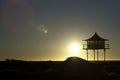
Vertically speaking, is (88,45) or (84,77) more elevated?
(88,45)

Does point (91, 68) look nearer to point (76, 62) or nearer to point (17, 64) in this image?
point (76, 62)

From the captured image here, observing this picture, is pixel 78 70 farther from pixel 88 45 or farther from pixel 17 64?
pixel 17 64

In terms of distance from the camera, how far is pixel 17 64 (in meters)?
97.0

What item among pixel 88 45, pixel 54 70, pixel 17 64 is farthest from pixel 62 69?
pixel 17 64

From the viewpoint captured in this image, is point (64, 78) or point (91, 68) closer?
point (64, 78)

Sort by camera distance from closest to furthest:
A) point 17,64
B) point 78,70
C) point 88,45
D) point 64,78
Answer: point 64,78, point 78,70, point 88,45, point 17,64

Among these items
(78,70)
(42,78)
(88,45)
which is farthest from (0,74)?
(88,45)

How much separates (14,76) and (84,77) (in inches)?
486

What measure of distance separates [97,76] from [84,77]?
3031 millimetres

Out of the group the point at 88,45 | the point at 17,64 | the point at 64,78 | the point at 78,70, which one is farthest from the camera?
the point at 17,64

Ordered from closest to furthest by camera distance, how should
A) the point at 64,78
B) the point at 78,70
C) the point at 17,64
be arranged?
the point at 64,78, the point at 78,70, the point at 17,64

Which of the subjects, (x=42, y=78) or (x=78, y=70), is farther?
(x=78, y=70)

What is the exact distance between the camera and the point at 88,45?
89.0 meters

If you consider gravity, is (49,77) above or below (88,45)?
below
